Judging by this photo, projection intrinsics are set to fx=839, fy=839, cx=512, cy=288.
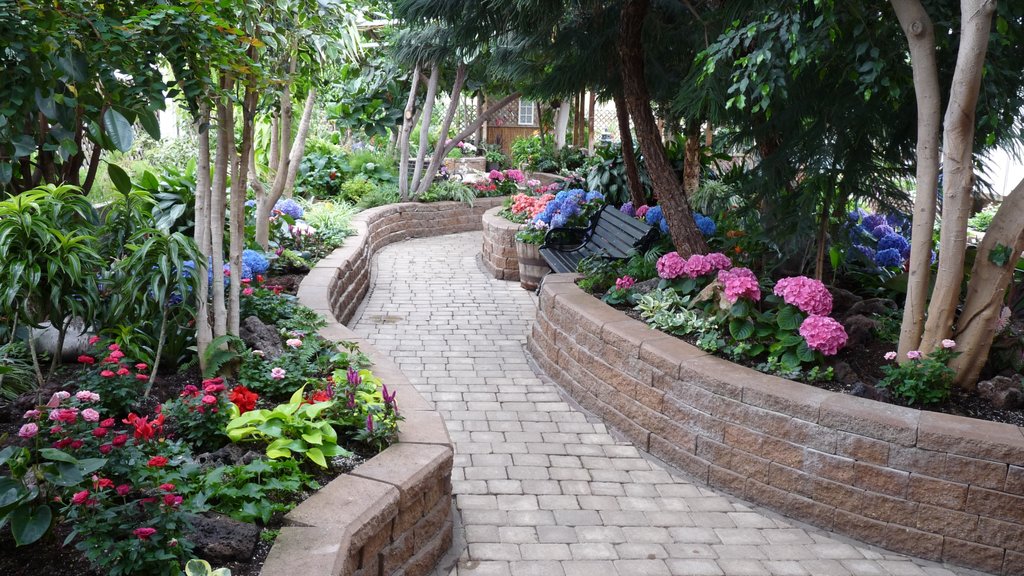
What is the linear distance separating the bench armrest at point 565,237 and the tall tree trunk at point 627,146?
1.79 ft

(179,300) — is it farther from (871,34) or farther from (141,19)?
(871,34)

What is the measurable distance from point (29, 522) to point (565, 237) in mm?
5790

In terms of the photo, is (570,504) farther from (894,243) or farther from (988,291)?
(894,243)

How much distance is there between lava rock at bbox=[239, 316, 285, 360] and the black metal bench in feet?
8.49

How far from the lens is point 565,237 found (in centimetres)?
763

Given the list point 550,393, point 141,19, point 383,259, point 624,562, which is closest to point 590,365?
point 550,393

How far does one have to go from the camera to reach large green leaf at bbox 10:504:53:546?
2.18m

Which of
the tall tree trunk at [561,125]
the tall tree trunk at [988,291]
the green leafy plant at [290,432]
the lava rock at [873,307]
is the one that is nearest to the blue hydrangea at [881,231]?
the lava rock at [873,307]

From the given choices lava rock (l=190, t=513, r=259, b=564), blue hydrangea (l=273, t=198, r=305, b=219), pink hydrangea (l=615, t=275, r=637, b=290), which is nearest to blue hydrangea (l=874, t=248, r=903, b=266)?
pink hydrangea (l=615, t=275, r=637, b=290)

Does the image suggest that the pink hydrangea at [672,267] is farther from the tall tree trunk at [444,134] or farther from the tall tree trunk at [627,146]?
the tall tree trunk at [444,134]

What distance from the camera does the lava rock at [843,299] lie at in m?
4.73

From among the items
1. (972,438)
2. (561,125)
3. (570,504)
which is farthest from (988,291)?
(561,125)

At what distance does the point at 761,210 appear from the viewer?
17.2 ft

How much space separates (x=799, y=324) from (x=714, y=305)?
547 mm
